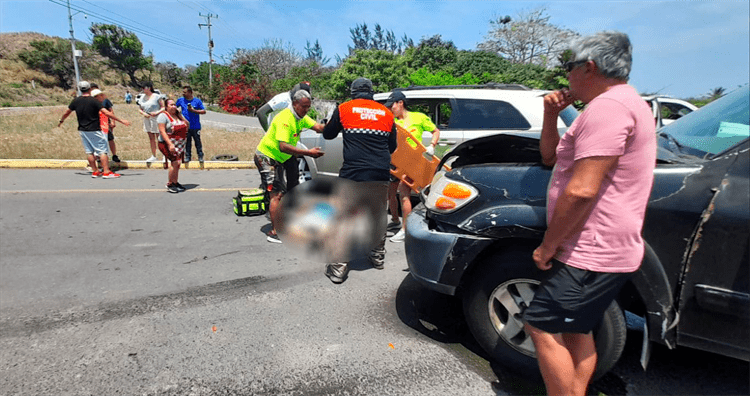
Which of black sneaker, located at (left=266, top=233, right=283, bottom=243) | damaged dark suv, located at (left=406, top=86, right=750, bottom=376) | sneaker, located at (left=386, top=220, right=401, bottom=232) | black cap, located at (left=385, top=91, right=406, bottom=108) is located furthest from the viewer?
sneaker, located at (left=386, top=220, right=401, bottom=232)

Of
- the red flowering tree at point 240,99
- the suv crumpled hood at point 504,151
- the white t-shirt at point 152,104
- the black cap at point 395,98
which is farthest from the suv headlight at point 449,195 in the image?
the red flowering tree at point 240,99

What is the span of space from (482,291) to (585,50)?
1.42 m

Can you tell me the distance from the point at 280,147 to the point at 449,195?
2435 millimetres

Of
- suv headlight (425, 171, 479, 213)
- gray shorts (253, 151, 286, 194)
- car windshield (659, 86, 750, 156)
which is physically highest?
car windshield (659, 86, 750, 156)

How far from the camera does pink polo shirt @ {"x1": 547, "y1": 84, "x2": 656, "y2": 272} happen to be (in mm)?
1550

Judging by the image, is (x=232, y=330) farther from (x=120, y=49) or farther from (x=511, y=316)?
(x=120, y=49)

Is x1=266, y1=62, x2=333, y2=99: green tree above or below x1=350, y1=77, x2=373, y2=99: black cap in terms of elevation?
above

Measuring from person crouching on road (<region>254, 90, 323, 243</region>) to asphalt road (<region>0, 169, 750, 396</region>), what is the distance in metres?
0.63

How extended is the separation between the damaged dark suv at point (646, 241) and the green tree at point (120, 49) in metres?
67.4

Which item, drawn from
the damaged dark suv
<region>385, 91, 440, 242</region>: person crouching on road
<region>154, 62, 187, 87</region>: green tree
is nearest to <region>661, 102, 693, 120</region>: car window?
<region>385, 91, 440, 242</region>: person crouching on road

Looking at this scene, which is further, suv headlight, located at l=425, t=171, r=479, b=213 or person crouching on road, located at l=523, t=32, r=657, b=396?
suv headlight, located at l=425, t=171, r=479, b=213

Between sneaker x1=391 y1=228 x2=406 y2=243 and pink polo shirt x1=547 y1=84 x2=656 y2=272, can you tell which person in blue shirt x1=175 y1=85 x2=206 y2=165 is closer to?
sneaker x1=391 y1=228 x2=406 y2=243

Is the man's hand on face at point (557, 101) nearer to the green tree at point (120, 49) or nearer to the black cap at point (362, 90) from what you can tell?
the black cap at point (362, 90)

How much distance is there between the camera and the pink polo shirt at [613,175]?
155cm
